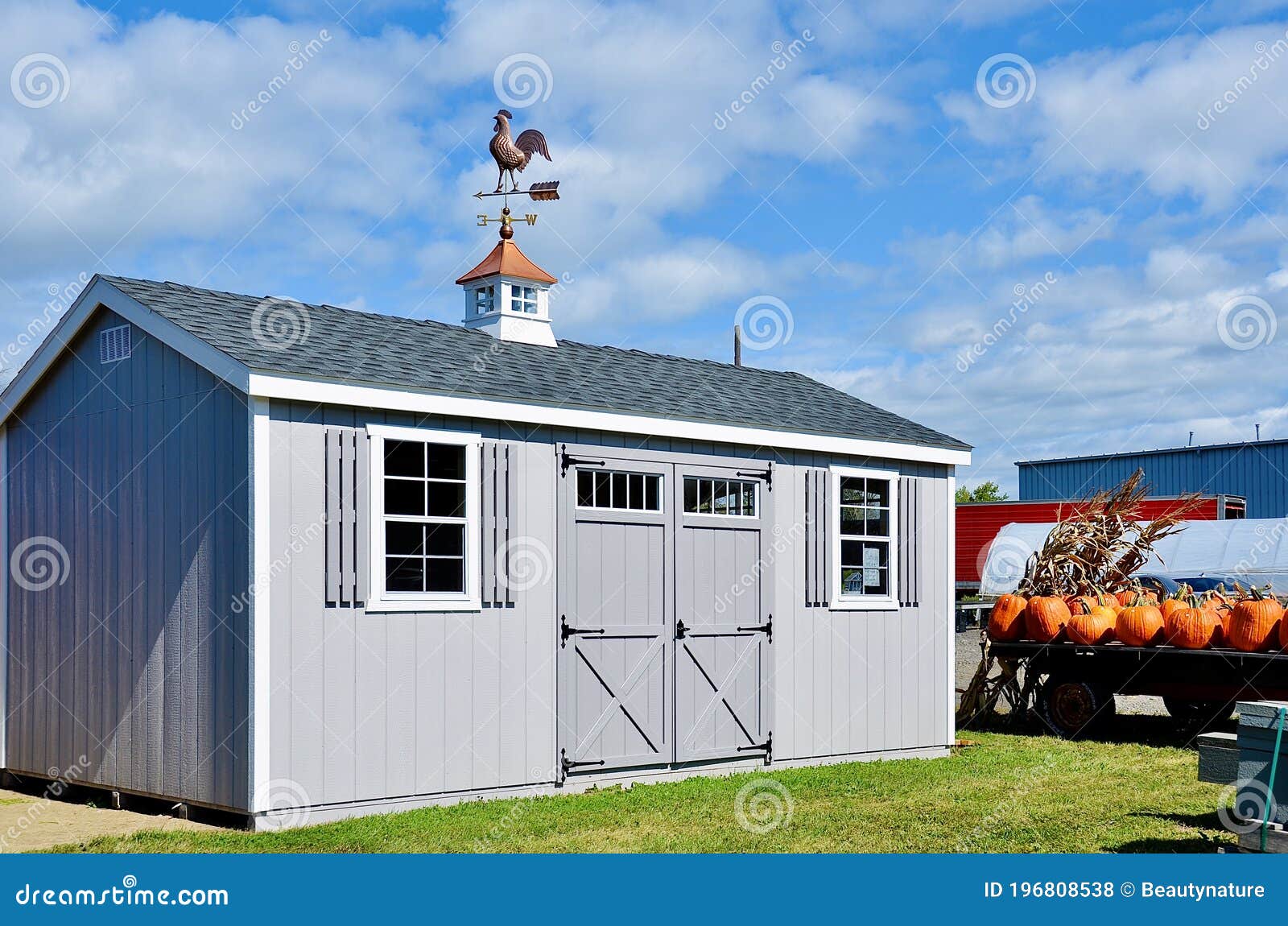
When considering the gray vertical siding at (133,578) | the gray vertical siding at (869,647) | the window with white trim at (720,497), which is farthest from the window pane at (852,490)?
the gray vertical siding at (133,578)

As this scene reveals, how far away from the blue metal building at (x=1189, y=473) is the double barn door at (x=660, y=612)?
2319 cm

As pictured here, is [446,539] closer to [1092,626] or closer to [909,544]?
[909,544]

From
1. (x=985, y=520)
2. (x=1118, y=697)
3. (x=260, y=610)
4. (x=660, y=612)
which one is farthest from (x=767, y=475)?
(x=985, y=520)

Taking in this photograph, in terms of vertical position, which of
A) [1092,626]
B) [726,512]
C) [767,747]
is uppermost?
[726,512]

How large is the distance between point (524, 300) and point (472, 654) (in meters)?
4.42

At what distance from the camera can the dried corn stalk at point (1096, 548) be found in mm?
16281

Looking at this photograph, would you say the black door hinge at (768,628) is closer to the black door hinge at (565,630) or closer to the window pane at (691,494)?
the window pane at (691,494)

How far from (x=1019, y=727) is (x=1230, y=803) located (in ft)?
20.7

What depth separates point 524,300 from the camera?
13383mm

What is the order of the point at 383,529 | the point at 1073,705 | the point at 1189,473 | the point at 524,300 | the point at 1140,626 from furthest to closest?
the point at 1189,473 < the point at 1073,705 < the point at 1140,626 < the point at 524,300 < the point at 383,529

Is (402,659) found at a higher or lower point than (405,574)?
lower

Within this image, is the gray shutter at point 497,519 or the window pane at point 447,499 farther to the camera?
the gray shutter at point 497,519

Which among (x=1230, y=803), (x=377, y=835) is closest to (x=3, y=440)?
(x=377, y=835)

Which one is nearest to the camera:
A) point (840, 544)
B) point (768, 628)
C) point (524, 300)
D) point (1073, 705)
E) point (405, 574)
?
point (405, 574)
